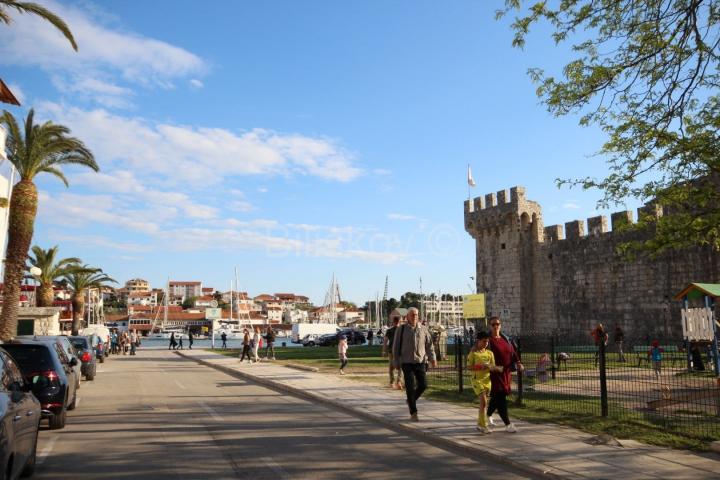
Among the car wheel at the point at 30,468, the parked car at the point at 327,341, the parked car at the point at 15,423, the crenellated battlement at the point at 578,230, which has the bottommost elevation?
the parked car at the point at 327,341

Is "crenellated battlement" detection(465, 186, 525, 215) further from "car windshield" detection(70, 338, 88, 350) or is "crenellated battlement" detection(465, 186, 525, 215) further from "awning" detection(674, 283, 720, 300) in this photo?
"car windshield" detection(70, 338, 88, 350)

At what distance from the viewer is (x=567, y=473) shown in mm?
6461

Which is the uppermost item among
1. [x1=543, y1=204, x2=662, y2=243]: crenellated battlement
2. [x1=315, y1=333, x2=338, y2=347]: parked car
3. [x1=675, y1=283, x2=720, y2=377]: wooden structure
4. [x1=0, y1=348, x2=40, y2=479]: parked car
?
[x1=543, y1=204, x2=662, y2=243]: crenellated battlement

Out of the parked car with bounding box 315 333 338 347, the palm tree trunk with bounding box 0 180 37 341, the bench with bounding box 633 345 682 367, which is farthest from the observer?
the parked car with bounding box 315 333 338 347

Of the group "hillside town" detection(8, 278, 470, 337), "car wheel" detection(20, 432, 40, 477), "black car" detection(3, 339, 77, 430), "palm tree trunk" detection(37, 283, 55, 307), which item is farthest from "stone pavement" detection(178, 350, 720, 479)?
"palm tree trunk" detection(37, 283, 55, 307)

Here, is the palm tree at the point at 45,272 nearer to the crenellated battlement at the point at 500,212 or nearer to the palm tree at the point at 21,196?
the palm tree at the point at 21,196

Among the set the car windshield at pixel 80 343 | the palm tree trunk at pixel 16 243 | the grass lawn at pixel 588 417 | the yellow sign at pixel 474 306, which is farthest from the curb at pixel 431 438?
the yellow sign at pixel 474 306

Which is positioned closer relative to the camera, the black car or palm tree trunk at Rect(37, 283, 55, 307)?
the black car

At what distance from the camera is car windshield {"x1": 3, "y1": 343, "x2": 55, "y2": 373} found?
32.1 feet

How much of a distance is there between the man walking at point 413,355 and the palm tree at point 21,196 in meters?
22.4

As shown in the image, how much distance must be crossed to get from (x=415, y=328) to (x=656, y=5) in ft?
20.7

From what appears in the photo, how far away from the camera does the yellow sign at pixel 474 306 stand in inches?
1438

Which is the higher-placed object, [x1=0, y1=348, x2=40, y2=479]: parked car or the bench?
[x1=0, y1=348, x2=40, y2=479]: parked car

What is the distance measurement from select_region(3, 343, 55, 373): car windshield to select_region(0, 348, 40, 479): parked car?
3495 millimetres
